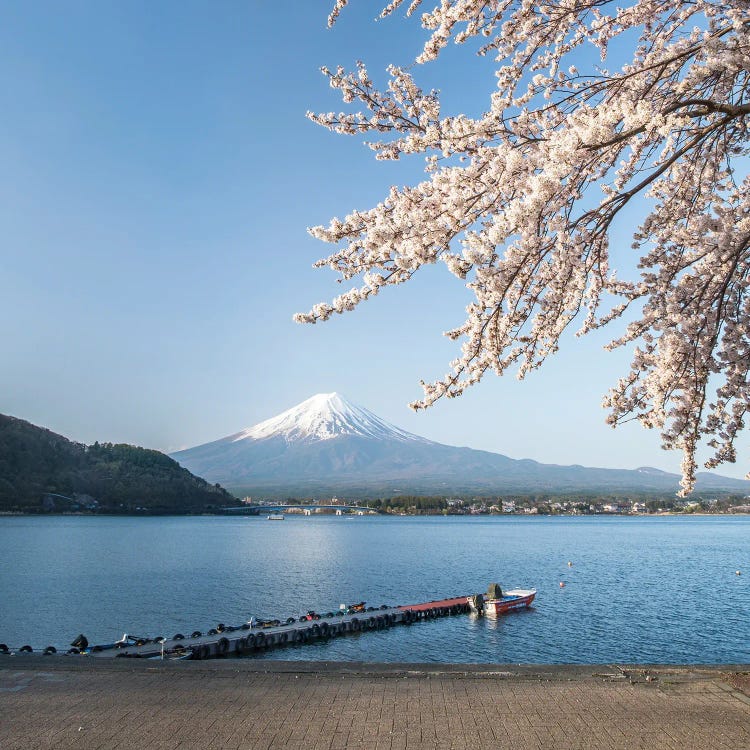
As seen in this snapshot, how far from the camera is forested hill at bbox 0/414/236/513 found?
103250 millimetres

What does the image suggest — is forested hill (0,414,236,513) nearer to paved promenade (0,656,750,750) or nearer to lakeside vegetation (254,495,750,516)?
lakeside vegetation (254,495,750,516)

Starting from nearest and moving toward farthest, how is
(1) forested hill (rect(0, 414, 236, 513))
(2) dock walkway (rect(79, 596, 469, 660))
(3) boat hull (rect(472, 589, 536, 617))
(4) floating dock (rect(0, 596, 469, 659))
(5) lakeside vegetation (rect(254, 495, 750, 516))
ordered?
(4) floating dock (rect(0, 596, 469, 659))
(2) dock walkway (rect(79, 596, 469, 660))
(3) boat hull (rect(472, 589, 536, 617))
(1) forested hill (rect(0, 414, 236, 513))
(5) lakeside vegetation (rect(254, 495, 750, 516))

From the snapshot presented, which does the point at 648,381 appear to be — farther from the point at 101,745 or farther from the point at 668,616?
the point at 668,616

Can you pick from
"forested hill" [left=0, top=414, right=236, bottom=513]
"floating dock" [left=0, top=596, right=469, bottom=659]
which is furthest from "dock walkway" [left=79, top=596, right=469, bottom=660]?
"forested hill" [left=0, top=414, right=236, bottom=513]

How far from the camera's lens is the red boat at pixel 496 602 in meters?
24.3

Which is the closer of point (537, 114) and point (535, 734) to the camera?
point (537, 114)

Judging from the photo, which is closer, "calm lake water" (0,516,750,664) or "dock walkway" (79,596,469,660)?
"dock walkway" (79,596,469,660)

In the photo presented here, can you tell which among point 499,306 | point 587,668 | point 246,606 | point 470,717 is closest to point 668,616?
point 246,606

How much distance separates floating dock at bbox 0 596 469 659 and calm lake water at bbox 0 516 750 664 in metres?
0.63

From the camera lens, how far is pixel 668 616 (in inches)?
922

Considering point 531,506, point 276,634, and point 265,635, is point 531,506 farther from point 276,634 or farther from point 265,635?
point 265,635

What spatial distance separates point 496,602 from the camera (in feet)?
79.9

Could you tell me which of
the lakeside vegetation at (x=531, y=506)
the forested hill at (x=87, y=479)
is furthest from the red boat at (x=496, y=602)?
the lakeside vegetation at (x=531, y=506)

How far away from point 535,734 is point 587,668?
197 centimetres
